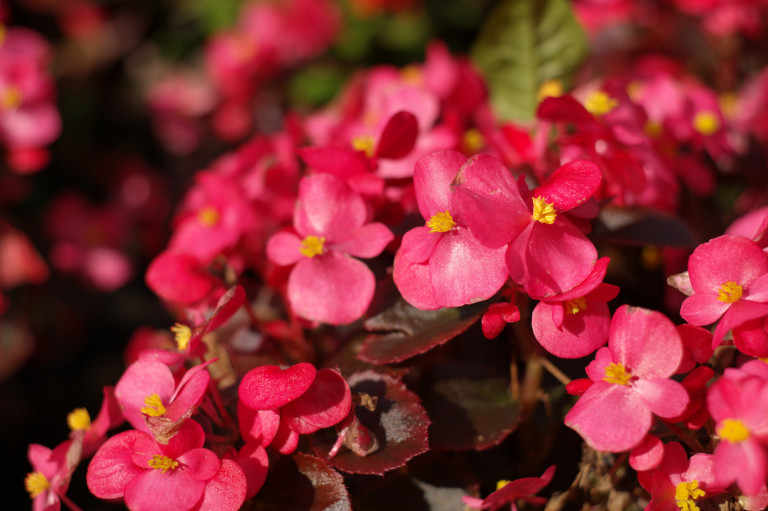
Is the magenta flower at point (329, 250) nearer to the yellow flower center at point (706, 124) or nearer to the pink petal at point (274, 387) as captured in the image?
the pink petal at point (274, 387)

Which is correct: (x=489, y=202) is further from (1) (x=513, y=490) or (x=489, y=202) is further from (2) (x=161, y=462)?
(2) (x=161, y=462)

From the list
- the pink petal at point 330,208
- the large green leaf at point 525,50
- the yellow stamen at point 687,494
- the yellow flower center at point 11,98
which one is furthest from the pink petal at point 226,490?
the yellow flower center at point 11,98

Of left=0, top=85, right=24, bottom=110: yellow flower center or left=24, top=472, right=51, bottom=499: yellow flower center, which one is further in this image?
left=0, top=85, right=24, bottom=110: yellow flower center

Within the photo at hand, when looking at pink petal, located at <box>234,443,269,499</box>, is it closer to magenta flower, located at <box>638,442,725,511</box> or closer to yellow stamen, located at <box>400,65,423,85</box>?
magenta flower, located at <box>638,442,725,511</box>

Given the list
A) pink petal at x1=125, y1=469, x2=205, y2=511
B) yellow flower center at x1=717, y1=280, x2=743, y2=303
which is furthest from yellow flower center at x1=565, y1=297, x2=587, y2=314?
pink petal at x1=125, y1=469, x2=205, y2=511

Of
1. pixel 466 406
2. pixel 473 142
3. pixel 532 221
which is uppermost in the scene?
pixel 532 221

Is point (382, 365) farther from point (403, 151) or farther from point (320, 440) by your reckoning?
point (403, 151)

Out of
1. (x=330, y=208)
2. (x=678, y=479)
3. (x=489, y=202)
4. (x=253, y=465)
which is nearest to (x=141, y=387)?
(x=253, y=465)

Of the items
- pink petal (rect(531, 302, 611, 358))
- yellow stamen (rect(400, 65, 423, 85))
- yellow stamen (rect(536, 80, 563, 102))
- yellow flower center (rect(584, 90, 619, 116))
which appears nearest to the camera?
pink petal (rect(531, 302, 611, 358))
